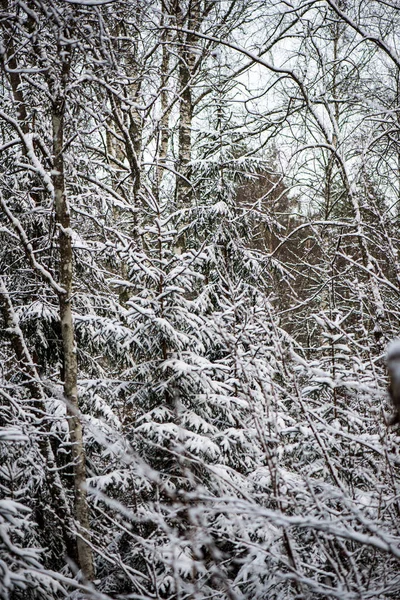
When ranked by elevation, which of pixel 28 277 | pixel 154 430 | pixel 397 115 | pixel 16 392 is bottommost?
pixel 154 430

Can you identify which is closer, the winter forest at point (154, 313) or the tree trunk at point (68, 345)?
the winter forest at point (154, 313)

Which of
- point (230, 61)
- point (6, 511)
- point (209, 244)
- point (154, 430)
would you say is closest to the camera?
point (6, 511)

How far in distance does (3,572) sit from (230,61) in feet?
32.5

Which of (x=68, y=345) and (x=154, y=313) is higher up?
(x=154, y=313)

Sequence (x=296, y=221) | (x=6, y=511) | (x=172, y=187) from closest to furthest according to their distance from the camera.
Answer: (x=6, y=511) < (x=172, y=187) < (x=296, y=221)

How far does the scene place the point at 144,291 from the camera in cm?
595

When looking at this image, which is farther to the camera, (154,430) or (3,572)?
(154,430)

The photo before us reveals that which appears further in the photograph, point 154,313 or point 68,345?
point 154,313

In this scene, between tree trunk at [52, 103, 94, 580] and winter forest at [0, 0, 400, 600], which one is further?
tree trunk at [52, 103, 94, 580]

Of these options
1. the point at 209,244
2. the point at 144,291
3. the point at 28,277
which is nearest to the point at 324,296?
the point at 209,244

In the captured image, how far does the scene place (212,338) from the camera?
21.0 ft

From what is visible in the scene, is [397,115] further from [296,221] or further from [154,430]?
[296,221]

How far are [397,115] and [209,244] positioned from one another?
3.66 m

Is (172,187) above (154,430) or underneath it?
above
